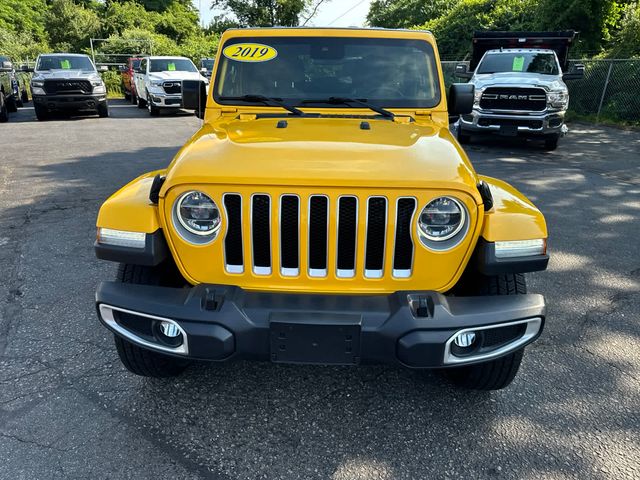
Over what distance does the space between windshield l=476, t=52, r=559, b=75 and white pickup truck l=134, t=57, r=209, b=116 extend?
8.72 meters

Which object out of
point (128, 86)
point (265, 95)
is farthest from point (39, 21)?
point (265, 95)

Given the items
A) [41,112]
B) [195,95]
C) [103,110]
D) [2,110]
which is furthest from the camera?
[103,110]

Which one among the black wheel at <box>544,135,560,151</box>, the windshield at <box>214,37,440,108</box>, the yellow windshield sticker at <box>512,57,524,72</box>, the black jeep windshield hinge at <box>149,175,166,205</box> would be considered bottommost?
the black wheel at <box>544,135,560,151</box>

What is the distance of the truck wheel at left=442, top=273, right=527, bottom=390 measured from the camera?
2418 millimetres

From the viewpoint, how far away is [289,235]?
223cm

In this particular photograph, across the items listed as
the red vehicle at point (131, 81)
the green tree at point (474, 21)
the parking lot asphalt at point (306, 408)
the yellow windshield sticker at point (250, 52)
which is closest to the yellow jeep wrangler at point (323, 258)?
the parking lot asphalt at point (306, 408)

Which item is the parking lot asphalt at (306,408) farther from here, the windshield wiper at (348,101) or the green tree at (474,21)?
the green tree at (474,21)

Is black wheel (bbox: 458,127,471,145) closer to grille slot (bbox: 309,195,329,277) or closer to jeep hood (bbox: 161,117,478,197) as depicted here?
jeep hood (bbox: 161,117,478,197)

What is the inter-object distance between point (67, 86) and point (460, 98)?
45.0ft

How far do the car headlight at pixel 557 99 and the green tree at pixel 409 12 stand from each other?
2550cm

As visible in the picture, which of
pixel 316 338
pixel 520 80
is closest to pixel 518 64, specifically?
pixel 520 80

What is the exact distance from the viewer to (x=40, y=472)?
2182mm

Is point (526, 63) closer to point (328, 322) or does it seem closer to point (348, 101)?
point (348, 101)

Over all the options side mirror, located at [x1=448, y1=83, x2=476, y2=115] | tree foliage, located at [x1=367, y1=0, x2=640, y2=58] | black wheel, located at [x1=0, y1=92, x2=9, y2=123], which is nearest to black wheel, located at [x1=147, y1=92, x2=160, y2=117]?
black wheel, located at [x1=0, y1=92, x2=9, y2=123]
